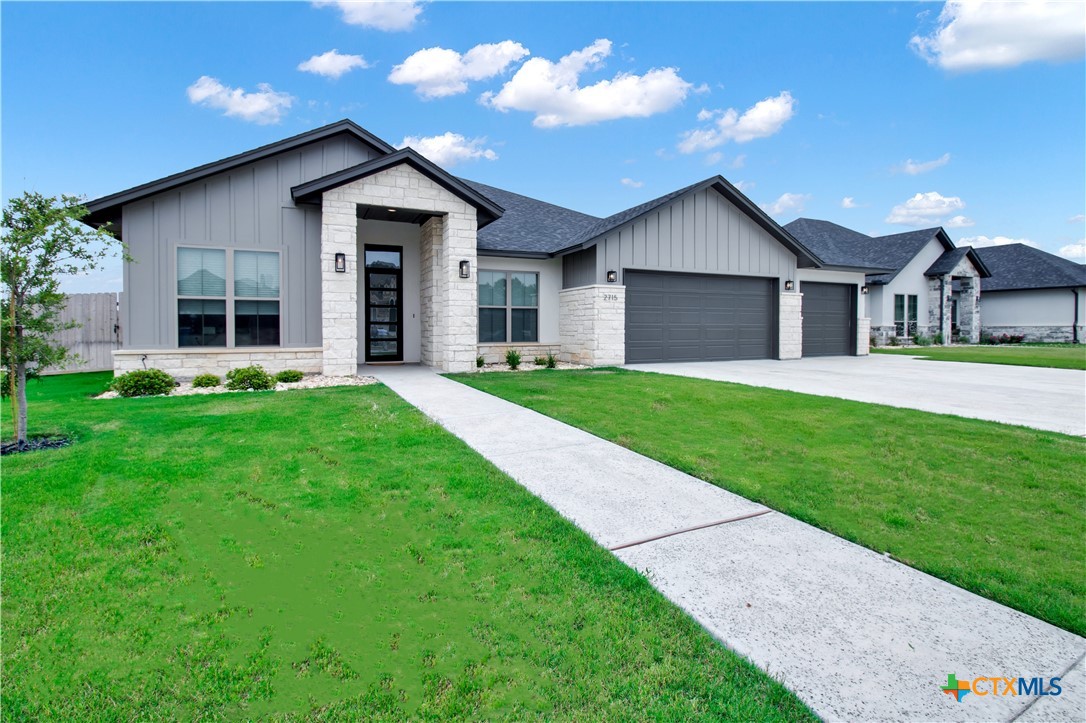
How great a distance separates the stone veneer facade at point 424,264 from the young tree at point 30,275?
5.07 metres

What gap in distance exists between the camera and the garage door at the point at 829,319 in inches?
695

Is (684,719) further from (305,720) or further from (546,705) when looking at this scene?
(305,720)

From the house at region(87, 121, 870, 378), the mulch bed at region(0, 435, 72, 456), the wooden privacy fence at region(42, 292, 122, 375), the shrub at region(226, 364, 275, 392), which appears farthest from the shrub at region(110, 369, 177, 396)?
the wooden privacy fence at region(42, 292, 122, 375)

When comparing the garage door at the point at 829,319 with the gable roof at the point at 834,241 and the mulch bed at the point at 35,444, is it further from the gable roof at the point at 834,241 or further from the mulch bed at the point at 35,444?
the mulch bed at the point at 35,444

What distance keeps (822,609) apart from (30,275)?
24.5 feet

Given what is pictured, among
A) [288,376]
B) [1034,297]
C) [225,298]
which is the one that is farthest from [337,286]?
[1034,297]

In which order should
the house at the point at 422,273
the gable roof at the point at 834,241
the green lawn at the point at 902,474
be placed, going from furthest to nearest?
1. the gable roof at the point at 834,241
2. the house at the point at 422,273
3. the green lawn at the point at 902,474

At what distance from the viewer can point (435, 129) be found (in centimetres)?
1819

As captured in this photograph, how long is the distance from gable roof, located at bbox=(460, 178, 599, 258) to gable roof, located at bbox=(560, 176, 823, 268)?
2.79 ft

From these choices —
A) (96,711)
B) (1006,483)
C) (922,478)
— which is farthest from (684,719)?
(1006,483)

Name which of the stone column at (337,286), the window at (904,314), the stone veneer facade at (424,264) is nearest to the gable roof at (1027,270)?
the window at (904,314)

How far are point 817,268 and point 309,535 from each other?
17.9 m

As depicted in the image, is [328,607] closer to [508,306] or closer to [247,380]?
[247,380]

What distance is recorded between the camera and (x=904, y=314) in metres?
24.7
